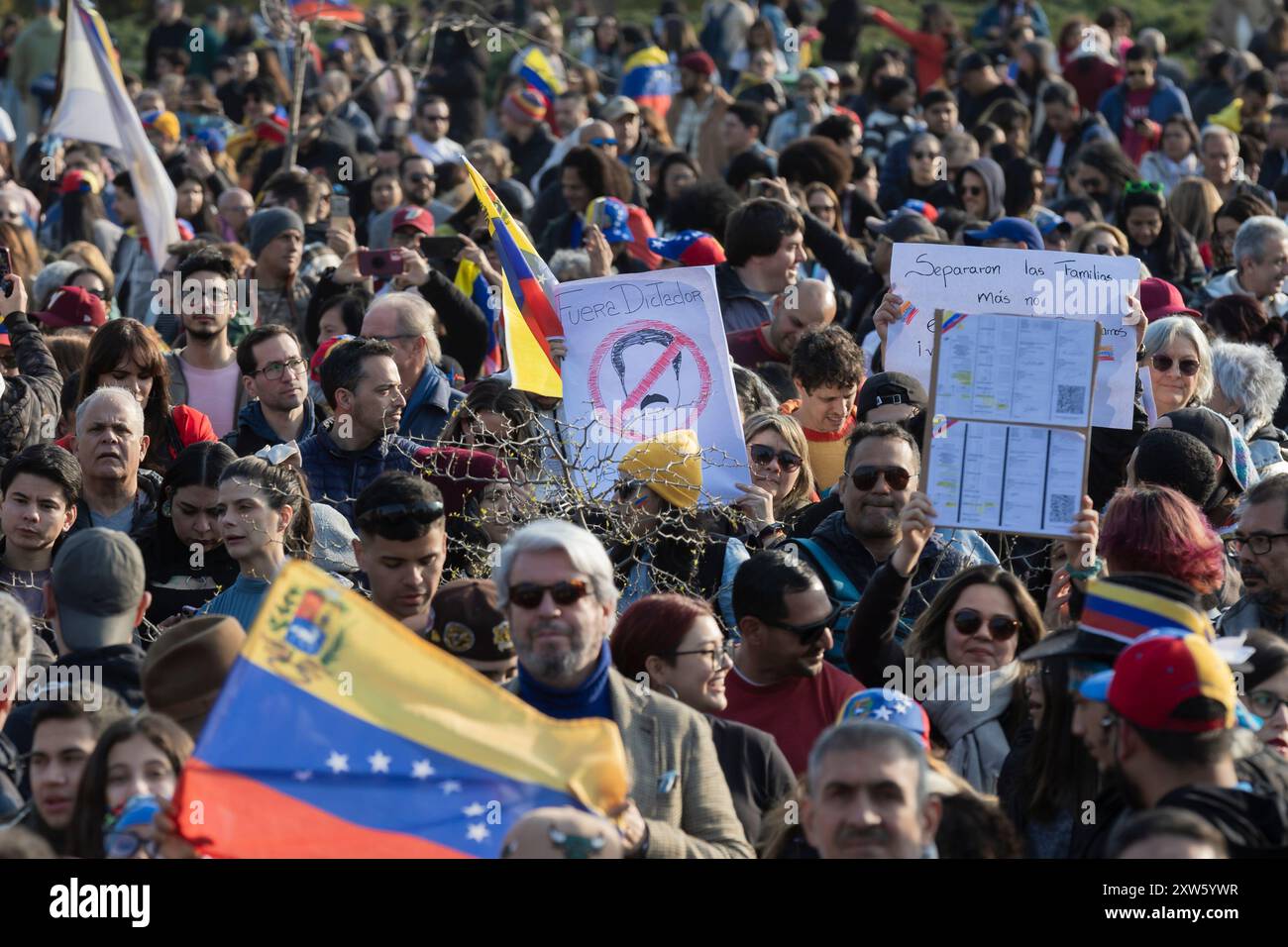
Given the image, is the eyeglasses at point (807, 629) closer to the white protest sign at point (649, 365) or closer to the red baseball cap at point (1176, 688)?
the white protest sign at point (649, 365)

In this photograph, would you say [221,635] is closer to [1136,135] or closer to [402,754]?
[402,754]

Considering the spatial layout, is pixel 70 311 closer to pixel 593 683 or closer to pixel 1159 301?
pixel 1159 301

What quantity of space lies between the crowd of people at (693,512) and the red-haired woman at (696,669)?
14 mm

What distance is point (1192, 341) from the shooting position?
29.7ft

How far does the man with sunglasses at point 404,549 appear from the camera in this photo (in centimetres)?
691

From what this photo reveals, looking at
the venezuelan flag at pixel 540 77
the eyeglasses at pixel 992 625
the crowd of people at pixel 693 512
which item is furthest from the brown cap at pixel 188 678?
the venezuelan flag at pixel 540 77

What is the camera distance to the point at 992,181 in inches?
566

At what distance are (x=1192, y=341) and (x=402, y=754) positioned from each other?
496cm

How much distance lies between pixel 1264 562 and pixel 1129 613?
139 cm

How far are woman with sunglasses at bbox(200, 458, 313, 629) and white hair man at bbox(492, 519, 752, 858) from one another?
202 cm

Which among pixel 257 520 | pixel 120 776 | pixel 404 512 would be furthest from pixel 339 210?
Result: pixel 120 776
